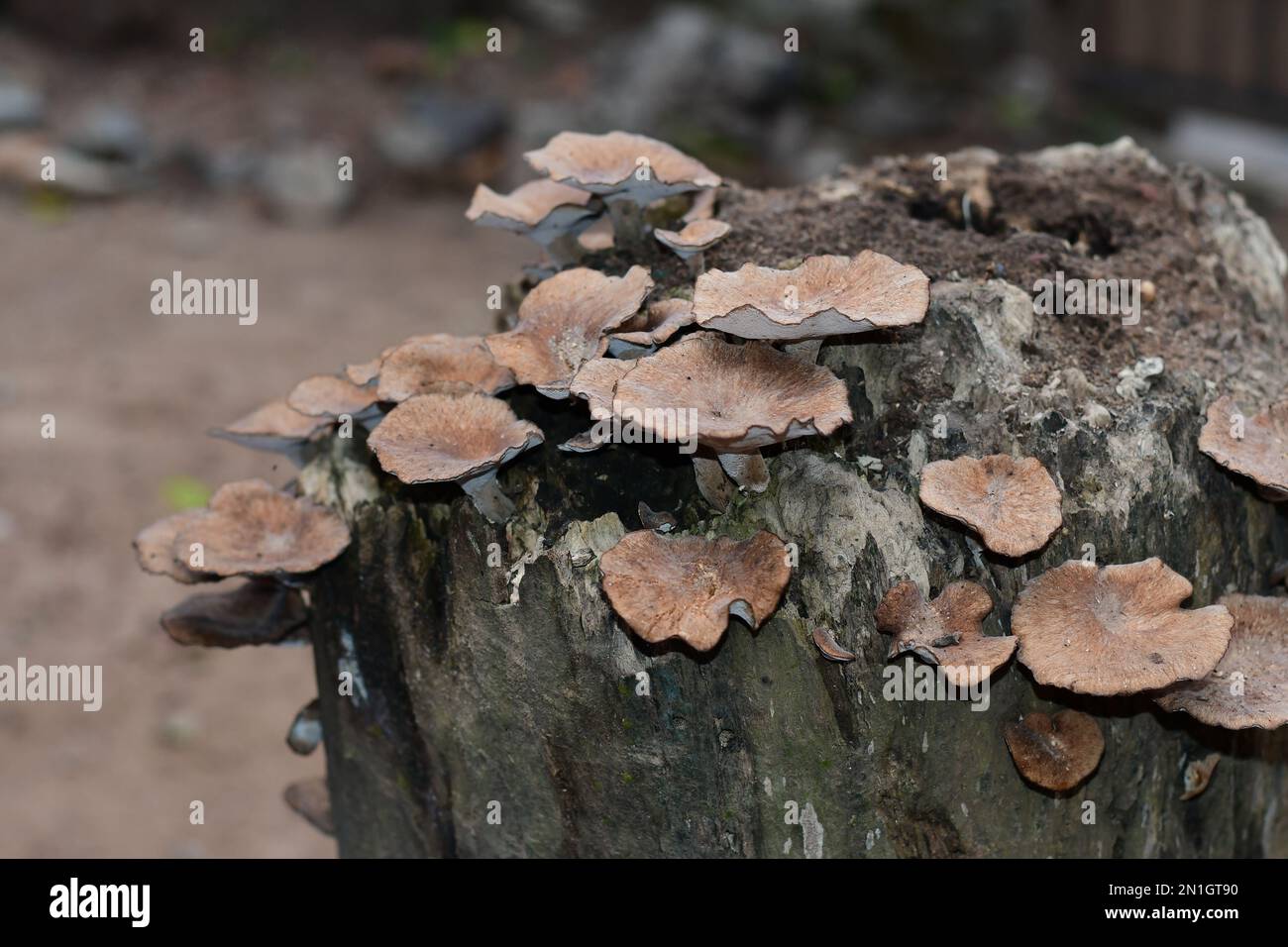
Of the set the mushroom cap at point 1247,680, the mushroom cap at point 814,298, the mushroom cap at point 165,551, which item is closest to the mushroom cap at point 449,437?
the mushroom cap at point 814,298

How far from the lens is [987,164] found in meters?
4.11

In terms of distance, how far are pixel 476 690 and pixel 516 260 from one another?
10880mm

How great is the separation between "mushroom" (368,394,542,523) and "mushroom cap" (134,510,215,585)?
817 mm

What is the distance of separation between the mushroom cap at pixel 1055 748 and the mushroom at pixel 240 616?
2178 millimetres

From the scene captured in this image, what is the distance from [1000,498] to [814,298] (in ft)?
2.17

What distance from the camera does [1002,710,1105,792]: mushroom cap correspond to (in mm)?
3006

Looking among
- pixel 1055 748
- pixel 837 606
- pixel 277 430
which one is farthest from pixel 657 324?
pixel 1055 748

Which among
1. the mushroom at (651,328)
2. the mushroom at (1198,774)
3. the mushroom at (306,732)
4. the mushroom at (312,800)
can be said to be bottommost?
the mushroom at (312,800)

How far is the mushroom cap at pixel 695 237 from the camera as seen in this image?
3.29 meters

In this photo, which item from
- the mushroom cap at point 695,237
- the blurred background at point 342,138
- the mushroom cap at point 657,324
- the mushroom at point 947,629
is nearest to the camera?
the mushroom at point 947,629

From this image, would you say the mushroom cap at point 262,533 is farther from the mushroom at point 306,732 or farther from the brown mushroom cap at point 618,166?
the brown mushroom cap at point 618,166

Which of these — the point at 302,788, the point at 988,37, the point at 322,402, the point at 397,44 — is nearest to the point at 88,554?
the point at 302,788

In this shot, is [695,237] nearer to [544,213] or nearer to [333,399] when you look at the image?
[544,213]

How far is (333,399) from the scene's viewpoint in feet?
11.1
